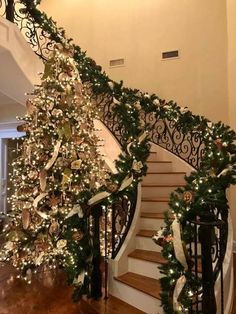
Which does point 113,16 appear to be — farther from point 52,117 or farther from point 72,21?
point 52,117

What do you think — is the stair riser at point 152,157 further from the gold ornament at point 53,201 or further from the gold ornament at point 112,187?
the gold ornament at point 112,187

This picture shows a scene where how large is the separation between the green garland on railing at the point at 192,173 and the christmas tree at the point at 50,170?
2.43 feet

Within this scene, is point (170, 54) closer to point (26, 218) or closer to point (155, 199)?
point (155, 199)

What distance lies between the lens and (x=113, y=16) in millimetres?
7086

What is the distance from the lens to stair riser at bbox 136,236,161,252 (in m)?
3.49

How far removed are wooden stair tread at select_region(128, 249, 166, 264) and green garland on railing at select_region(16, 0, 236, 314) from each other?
746 millimetres

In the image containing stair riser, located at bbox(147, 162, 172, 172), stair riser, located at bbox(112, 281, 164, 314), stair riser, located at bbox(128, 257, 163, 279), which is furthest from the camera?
stair riser, located at bbox(147, 162, 172, 172)

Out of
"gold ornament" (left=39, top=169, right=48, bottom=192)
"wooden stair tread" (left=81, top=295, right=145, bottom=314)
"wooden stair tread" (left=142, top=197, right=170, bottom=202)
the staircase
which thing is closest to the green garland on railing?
the staircase

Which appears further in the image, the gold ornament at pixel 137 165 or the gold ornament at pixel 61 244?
the gold ornament at pixel 61 244

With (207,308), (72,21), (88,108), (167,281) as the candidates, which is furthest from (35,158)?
(72,21)

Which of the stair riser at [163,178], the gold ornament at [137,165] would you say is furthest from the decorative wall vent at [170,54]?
the gold ornament at [137,165]

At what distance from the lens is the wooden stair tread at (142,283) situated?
2.86 m

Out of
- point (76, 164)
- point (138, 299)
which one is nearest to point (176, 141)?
point (76, 164)

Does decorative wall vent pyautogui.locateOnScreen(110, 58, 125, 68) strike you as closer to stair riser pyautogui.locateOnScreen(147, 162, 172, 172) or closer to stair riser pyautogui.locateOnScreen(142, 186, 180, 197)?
stair riser pyautogui.locateOnScreen(147, 162, 172, 172)
